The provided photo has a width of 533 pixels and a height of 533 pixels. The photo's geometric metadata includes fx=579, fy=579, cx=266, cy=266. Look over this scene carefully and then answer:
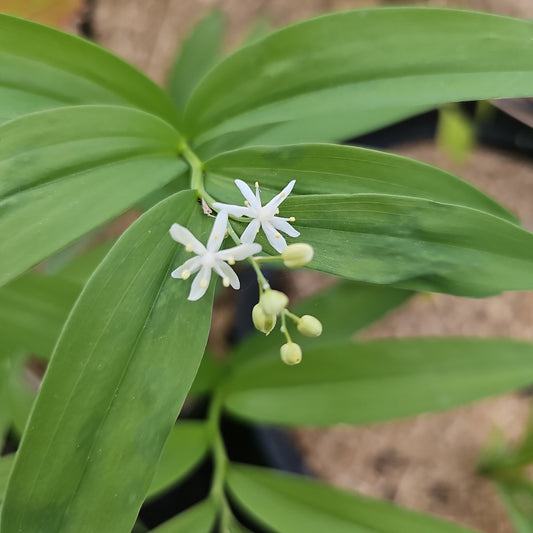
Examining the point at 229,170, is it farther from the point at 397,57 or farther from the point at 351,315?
the point at 351,315

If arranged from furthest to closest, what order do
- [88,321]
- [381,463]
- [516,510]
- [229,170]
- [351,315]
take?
1. [381,463]
2. [516,510]
3. [351,315]
4. [229,170]
5. [88,321]

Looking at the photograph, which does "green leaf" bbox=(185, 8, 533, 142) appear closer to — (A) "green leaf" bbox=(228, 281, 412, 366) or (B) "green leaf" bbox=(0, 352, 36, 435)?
(A) "green leaf" bbox=(228, 281, 412, 366)

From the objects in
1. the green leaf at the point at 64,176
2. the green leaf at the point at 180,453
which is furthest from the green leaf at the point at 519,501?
the green leaf at the point at 64,176

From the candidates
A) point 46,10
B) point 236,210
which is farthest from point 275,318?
point 46,10

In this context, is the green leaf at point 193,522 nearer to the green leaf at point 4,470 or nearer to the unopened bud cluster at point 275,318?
the green leaf at point 4,470

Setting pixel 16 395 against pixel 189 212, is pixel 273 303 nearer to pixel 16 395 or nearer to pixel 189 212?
pixel 189 212

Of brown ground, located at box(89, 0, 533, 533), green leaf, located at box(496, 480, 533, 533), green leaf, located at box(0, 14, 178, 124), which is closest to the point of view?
green leaf, located at box(0, 14, 178, 124)

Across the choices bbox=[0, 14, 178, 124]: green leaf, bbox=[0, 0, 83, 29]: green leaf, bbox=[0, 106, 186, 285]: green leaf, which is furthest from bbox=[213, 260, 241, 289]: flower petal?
bbox=[0, 0, 83, 29]: green leaf

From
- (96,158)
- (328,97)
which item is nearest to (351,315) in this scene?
(328,97)
